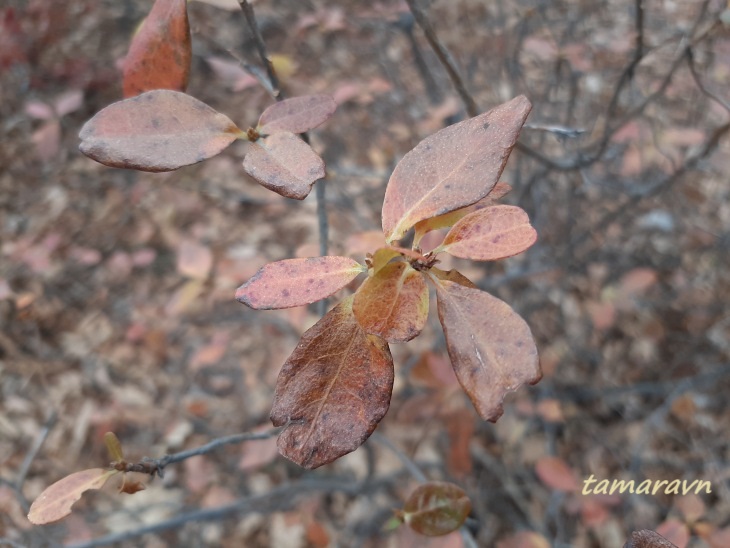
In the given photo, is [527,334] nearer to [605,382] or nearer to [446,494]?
[446,494]

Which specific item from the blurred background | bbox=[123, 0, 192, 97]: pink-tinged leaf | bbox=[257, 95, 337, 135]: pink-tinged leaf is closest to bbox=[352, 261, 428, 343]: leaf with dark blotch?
bbox=[257, 95, 337, 135]: pink-tinged leaf

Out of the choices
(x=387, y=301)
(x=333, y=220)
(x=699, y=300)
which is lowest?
(x=699, y=300)

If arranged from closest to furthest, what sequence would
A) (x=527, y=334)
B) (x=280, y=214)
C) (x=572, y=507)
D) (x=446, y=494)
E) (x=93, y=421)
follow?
(x=527, y=334) → (x=446, y=494) → (x=572, y=507) → (x=93, y=421) → (x=280, y=214)

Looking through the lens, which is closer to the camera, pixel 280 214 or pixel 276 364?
pixel 276 364

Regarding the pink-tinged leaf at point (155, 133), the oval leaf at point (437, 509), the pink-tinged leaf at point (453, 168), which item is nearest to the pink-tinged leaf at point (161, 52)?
the pink-tinged leaf at point (155, 133)

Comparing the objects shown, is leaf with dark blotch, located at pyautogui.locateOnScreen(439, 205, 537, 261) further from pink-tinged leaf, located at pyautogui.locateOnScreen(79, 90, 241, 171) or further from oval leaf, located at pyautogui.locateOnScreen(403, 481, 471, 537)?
oval leaf, located at pyautogui.locateOnScreen(403, 481, 471, 537)

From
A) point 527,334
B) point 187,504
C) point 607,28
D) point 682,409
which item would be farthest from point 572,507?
point 607,28

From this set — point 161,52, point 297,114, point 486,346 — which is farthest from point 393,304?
point 161,52

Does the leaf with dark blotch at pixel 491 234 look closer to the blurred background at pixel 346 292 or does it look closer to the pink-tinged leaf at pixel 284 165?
the pink-tinged leaf at pixel 284 165
